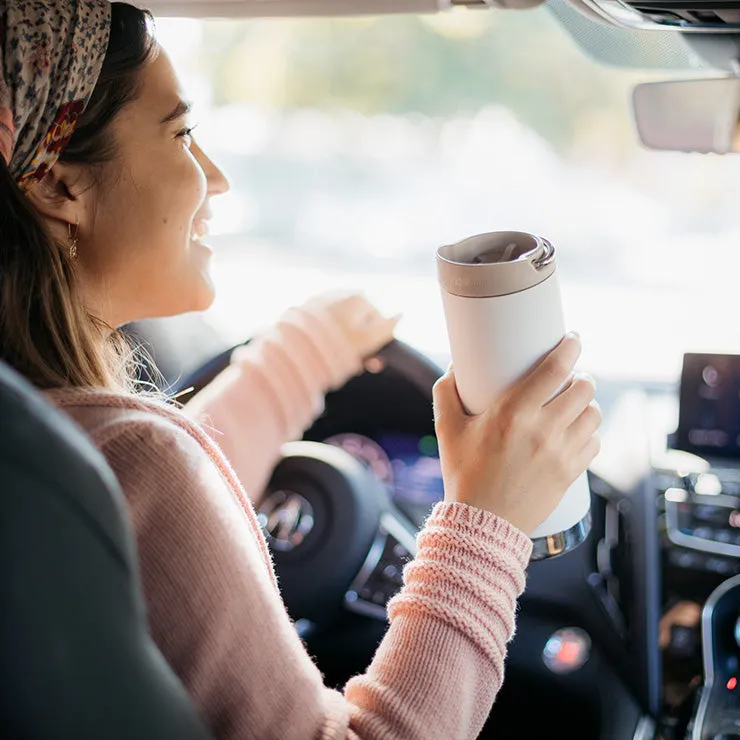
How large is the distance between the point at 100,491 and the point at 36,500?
0.04 metres

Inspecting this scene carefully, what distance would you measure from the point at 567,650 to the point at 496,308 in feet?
3.40

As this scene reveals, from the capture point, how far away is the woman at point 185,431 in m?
0.80

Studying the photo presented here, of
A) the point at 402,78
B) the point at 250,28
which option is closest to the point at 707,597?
the point at 402,78

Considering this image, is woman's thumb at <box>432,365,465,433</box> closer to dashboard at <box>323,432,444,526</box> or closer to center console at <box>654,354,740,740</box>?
center console at <box>654,354,740,740</box>

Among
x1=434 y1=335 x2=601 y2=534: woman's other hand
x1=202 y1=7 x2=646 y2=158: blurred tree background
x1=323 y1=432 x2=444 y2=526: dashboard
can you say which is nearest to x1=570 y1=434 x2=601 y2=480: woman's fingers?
x1=434 y1=335 x2=601 y2=534: woman's other hand

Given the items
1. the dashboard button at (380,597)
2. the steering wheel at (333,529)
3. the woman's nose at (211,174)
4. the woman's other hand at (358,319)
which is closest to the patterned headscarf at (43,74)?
the woman's nose at (211,174)

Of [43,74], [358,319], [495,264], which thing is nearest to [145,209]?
[43,74]

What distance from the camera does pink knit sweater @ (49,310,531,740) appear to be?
792 millimetres

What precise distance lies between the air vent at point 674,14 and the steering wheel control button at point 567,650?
105cm

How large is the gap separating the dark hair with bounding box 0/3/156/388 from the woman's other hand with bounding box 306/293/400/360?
673mm

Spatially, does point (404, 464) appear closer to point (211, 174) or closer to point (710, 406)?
point (710, 406)

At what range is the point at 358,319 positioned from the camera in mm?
1744

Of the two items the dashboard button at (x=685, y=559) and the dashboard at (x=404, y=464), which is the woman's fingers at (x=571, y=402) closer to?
the dashboard button at (x=685, y=559)

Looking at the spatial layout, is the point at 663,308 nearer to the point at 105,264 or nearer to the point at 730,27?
the point at 730,27
